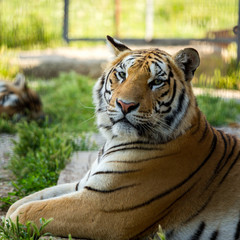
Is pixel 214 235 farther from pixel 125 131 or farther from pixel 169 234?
pixel 125 131

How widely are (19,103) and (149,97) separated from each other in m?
3.98

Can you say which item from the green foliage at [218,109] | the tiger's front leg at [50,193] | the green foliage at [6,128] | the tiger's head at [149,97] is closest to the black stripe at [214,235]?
the tiger's head at [149,97]

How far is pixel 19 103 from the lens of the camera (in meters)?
6.17

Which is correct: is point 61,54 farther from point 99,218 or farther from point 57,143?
point 99,218

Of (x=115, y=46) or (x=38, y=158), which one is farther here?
(x=38, y=158)

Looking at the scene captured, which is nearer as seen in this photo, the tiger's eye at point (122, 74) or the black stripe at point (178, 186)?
the black stripe at point (178, 186)

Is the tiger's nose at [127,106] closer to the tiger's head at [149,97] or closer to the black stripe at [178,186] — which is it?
the tiger's head at [149,97]

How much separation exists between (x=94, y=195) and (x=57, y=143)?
1924 mm

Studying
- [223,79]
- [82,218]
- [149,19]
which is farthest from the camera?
[149,19]

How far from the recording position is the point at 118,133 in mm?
2502

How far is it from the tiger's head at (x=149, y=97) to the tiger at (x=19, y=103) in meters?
3.53

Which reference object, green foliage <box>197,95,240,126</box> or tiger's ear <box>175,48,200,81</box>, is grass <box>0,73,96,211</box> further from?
green foliage <box>197,95,240,126</box>

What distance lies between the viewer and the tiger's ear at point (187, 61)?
2.60 meters

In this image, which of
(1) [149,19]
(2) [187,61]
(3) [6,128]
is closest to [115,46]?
(2) [187,61]
